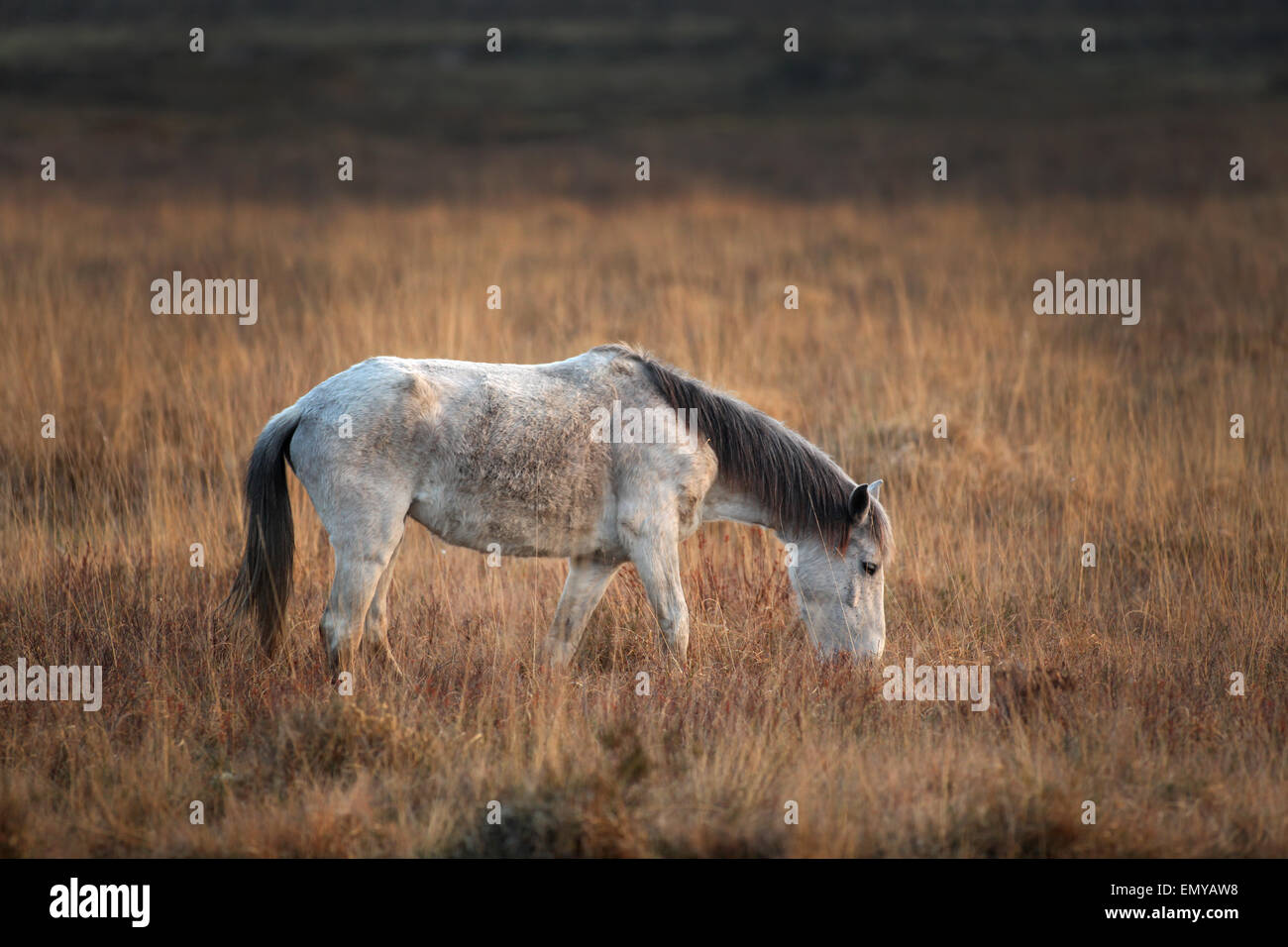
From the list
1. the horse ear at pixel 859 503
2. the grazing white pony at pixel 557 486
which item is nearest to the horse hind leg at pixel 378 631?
the grazing white pony at pixel 557 486

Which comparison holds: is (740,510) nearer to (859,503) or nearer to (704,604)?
(859,503)

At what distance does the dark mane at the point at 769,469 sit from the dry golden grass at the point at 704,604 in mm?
757

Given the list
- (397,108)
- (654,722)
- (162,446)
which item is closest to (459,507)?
(654,722)

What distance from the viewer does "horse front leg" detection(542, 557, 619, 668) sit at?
20.1ft

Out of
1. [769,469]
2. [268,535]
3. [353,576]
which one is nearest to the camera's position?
[353,576]

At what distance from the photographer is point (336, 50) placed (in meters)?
49.5

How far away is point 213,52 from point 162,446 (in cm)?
4521

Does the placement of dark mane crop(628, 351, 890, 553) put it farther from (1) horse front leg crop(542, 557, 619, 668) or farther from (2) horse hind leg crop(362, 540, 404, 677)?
(2) horse hind leg crop(362, 540, 404, 677)

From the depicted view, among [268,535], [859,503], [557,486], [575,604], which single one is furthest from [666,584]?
[268,535]

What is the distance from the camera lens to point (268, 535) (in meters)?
5.55

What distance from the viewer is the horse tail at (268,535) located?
216 inches

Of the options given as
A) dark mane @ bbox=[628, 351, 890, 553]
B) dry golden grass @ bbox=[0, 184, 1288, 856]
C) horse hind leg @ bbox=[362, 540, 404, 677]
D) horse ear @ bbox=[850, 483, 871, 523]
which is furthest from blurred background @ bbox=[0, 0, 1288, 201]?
horse hind leg @ bbox=[362, 540, 404, 677]

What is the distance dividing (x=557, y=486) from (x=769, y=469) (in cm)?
122
